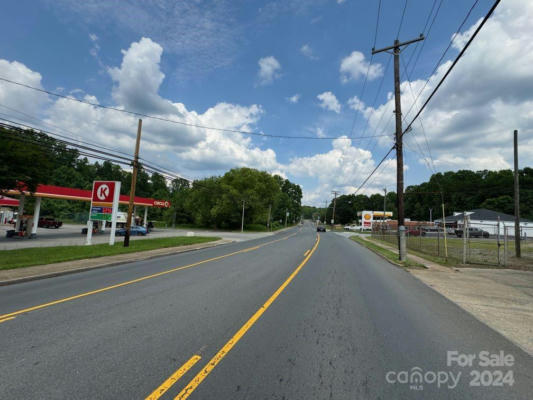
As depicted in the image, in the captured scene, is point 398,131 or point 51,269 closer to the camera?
point 51,269

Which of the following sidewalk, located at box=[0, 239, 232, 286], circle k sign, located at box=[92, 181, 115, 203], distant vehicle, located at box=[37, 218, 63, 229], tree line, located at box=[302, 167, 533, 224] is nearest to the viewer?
sidewalk, located at box=[0, 239, 232, 286]

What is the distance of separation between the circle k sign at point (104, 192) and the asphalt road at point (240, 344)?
11.7 metres

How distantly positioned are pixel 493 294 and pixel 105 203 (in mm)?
20762

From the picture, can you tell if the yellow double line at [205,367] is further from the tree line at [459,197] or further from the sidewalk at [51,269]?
the tree line at [459,197]

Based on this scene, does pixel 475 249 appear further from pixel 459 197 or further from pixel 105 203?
pixel 459 197

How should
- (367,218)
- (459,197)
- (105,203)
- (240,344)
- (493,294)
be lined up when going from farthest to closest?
(459,197) < (367,218) < (105,203) < (493,294) < (240,344)

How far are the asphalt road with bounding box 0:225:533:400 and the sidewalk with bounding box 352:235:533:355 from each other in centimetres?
41

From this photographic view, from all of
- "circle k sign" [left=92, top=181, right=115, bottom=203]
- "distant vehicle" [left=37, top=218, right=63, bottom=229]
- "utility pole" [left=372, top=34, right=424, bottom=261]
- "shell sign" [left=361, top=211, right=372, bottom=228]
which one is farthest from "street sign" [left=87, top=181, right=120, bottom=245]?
"shell sign" [left=361, top=211, right=372, bottom=228]

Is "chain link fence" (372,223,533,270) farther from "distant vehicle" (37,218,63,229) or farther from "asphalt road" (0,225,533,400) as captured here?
"distant vehicle" (37,218,63,229)

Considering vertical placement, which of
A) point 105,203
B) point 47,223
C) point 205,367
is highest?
point 105,203

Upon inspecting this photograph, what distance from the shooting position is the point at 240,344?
3971mm

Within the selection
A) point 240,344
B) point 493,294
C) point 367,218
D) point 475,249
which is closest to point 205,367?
point 240,344

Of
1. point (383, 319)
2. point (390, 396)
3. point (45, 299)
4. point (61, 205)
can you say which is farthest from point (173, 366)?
point (61, 205)

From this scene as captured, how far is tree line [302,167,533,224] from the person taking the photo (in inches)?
3071
